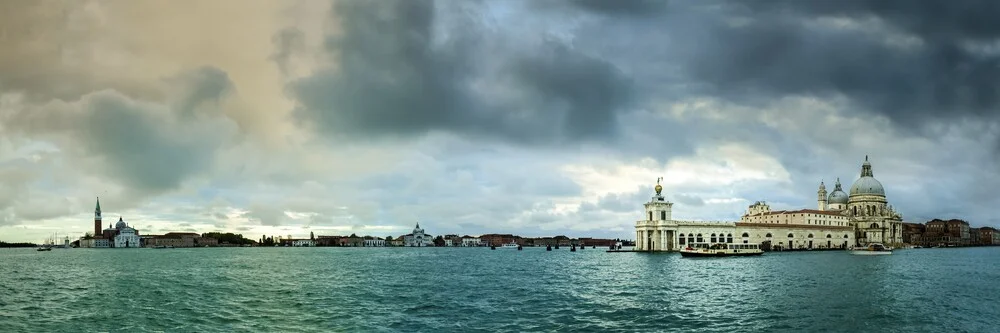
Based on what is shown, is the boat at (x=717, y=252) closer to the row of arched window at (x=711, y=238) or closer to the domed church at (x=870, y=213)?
the row of arched window at (x=711, y=238)

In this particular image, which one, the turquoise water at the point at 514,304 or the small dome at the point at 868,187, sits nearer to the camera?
the turquoise water at the point at 514,304

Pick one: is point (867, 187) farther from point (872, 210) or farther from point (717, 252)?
point (717, 252)

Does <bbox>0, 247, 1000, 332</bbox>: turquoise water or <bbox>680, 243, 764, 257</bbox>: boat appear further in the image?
<bbox>680, 243, 764, 257</bbox>: boat

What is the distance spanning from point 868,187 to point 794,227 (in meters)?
44.1

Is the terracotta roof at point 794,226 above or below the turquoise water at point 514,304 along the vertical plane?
above

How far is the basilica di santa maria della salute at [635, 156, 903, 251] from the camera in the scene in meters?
142

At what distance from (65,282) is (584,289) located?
47.8 metres

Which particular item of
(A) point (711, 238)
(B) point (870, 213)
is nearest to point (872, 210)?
(B) point (870, 213)

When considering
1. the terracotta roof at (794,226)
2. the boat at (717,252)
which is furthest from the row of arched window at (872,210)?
the boat at (717,252)

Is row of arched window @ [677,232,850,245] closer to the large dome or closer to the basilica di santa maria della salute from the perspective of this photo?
the basilica di santa maria della salute

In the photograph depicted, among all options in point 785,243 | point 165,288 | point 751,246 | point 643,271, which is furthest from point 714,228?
point 165,288

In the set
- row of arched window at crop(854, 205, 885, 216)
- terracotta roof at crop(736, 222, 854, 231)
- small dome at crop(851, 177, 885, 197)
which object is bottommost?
terracotta roof at crop(736, 222, 854, 231)

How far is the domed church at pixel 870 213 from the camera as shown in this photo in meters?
185

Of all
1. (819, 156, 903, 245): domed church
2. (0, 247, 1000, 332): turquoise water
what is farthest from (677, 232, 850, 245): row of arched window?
(0, 247, 1000, 332): turquoise water
